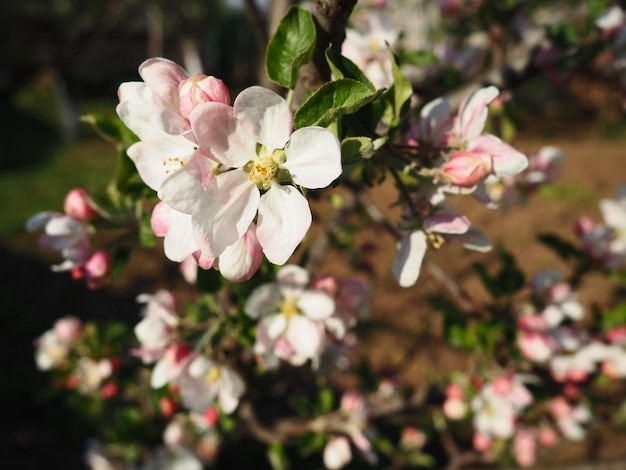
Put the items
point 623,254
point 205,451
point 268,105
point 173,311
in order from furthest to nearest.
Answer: point 205,451
point 623,254
point 173,311
point 268,105

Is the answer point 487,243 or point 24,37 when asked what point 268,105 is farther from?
point 24,37

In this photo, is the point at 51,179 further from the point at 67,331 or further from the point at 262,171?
the point at 262,171

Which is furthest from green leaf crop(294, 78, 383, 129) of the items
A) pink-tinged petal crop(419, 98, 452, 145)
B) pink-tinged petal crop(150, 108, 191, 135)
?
pink-tinged petal crop(419, 98, 452, 145)

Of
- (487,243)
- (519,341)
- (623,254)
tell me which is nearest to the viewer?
(487,243)

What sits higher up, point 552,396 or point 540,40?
point 540,40

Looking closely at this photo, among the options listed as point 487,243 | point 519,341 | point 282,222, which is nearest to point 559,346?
point 519,341

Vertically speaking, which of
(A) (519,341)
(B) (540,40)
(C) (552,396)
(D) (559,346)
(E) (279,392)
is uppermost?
(B) (540,40)

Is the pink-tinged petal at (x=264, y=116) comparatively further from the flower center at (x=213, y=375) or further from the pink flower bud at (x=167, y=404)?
the pink flower bud at (x=167, y=404)
